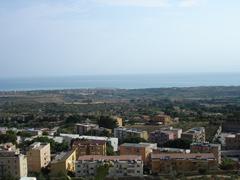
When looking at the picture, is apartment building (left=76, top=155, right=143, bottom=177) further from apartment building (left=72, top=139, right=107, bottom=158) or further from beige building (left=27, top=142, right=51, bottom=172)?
apartment building (left=72, top=139, right=107, bottom=158)

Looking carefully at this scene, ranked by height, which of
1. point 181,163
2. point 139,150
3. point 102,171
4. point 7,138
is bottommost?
point 102,171

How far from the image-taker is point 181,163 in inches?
848

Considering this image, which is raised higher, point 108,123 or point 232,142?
point 108,123

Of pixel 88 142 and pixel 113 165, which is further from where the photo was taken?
pixel 88 142

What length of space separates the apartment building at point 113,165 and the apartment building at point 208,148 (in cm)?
458

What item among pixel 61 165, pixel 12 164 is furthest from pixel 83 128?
pixel 12 164

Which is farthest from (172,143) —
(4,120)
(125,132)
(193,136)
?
(4,120)

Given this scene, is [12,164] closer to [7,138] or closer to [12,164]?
[12,164]

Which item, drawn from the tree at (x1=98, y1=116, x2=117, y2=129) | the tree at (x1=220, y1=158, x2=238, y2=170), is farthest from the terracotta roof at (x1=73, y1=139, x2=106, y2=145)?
the tree at (x1=98, y1=116, x2=117, y2=129)

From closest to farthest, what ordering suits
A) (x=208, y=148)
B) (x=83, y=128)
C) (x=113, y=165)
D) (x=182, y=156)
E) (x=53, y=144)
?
(x=113, y=165) → (x=182, y=156) → (x=208, y=148) → (x=53, y=144) → (x=83, y=128)

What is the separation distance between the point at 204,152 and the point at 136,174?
198 inches

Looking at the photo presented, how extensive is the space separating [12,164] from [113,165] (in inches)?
182

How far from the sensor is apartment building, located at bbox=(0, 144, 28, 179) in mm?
19984

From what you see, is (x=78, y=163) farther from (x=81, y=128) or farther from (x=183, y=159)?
(x=81, y=128)
